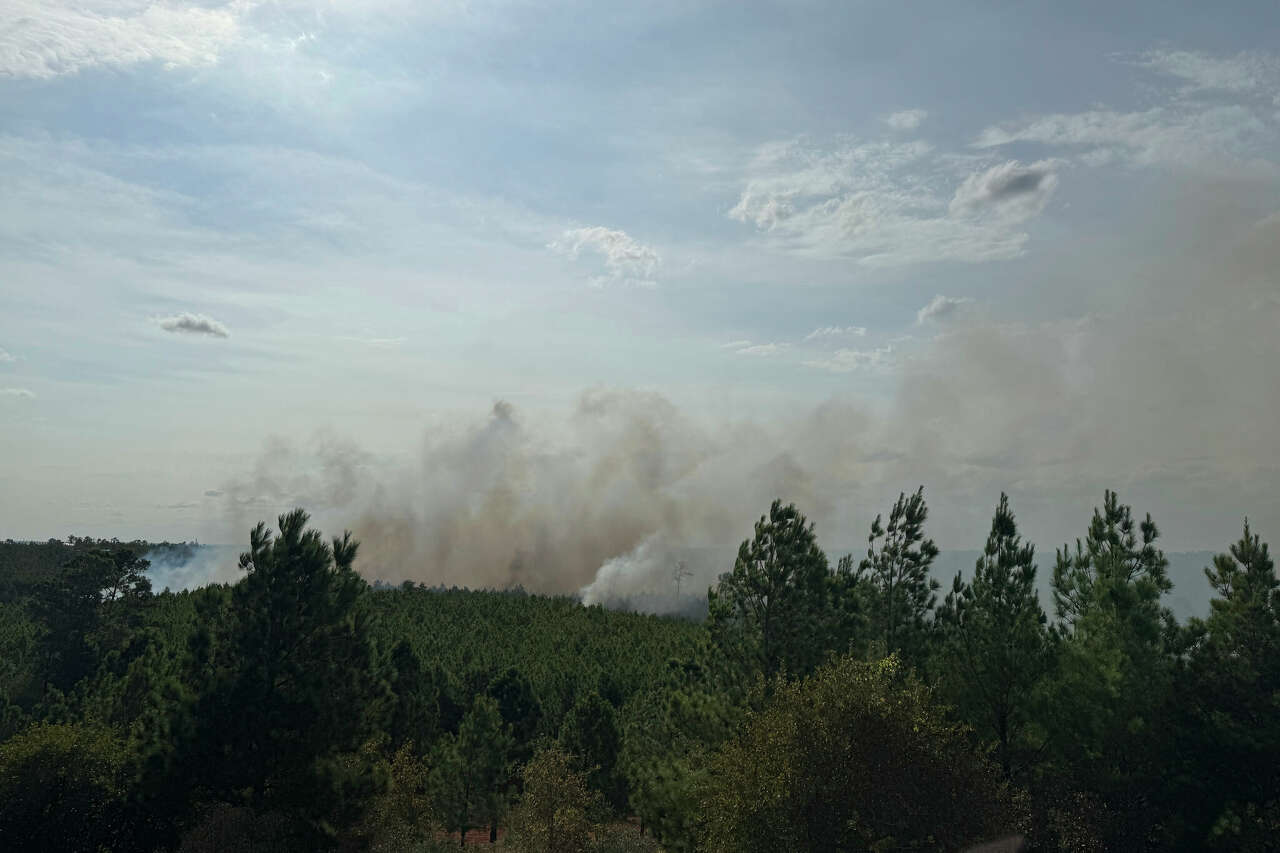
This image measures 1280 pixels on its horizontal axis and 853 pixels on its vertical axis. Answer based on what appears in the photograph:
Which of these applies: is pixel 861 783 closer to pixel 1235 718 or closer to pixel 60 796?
pixel 1235 718

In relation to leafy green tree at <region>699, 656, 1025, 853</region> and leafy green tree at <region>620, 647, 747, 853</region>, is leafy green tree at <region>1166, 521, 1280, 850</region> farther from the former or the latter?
leafy green tree at <region>620, 647, 747, 853</region>

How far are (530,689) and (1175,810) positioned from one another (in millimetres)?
58420

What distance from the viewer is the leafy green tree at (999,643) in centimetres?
4262

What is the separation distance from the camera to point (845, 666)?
29.5 m

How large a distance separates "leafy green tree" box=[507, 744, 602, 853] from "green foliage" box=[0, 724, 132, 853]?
19.4 meters

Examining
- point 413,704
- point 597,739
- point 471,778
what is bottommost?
point 471,778

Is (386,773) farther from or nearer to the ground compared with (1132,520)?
nearer to the ground

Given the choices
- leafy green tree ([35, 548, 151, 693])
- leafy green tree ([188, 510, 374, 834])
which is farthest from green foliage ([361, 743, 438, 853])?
leafy green tree ([35, 548, 151, 693])

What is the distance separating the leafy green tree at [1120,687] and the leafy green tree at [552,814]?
938 inches

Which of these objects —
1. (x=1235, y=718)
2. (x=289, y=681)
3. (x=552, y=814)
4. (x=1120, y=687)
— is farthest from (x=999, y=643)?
(x=289, y=681)

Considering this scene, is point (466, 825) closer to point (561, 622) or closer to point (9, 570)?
point (561, 622)

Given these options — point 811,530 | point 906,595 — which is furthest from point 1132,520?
point 811,530

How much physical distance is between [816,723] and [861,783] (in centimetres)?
209

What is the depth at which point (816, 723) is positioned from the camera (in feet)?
89.2
